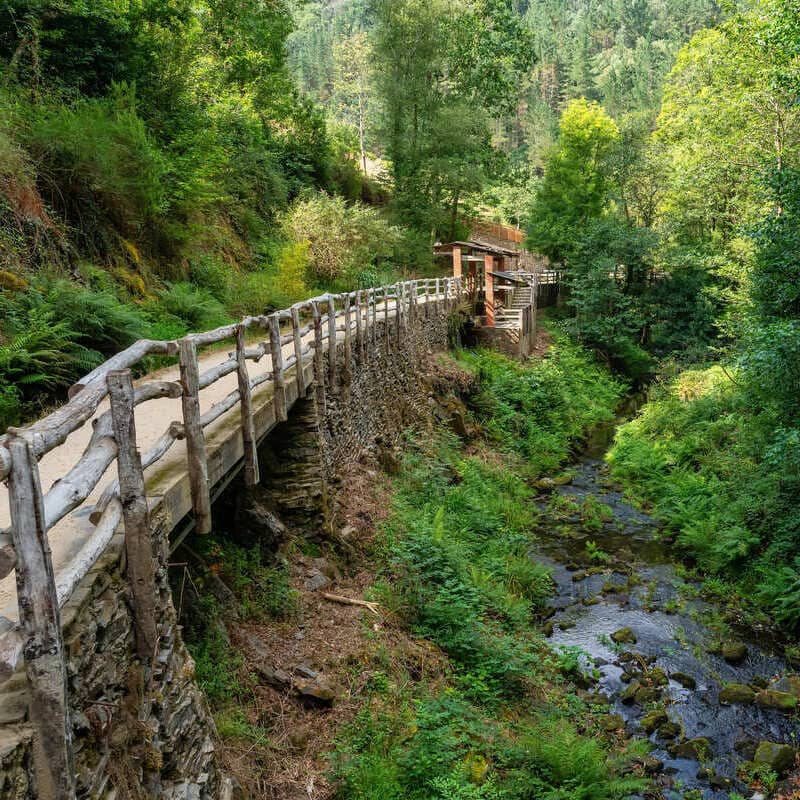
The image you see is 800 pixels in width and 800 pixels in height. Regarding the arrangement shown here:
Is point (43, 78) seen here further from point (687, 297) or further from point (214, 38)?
point (687, 297)

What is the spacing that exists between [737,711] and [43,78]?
16.6 m

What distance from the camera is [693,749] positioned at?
8.05 meters

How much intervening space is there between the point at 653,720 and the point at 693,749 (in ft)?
1.90

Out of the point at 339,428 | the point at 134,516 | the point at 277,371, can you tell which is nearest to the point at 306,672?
the point at 277,371

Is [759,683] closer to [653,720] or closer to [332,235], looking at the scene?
[653,720]

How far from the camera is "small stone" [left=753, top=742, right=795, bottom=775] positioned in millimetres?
7652

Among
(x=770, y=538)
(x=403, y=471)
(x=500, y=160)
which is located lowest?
(x=770, y=538)

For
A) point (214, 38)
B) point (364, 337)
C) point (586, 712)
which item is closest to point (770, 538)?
point (586, 712)

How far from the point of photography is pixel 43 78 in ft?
42.1

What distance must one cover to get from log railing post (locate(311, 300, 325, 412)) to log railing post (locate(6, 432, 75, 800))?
21.3 ft

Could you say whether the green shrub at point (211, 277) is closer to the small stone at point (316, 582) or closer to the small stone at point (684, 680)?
the small stone at point (316, 582)

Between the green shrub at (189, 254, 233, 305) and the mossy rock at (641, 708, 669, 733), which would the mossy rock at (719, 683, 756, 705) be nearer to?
the mossy rock at (641, 708, 669, 733)

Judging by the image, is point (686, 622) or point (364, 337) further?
point (364, 337)

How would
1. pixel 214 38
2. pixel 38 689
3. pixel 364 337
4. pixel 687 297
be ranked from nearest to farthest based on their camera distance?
pixel 38 689 → pixel 364 337 → pixel 214 38 → pixel 687 297
